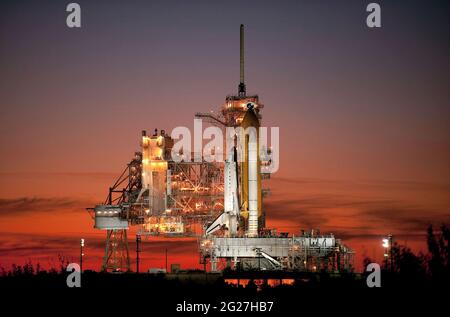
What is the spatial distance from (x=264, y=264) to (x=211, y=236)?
683cm

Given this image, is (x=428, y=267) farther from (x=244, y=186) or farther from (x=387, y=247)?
(x=244, y=186)

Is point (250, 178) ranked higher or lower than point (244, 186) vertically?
higher

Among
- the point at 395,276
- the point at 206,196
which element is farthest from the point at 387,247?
the point at 206,196

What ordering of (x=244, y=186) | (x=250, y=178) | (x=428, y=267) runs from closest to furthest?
1. (x=428, y=267)
2. (x=250, y=178)
3. (x=244, y=186)

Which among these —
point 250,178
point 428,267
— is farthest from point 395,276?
point 250,178

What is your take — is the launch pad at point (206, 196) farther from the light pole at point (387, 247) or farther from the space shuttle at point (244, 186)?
the light pole at point (387, 247)

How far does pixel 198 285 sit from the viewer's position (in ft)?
289

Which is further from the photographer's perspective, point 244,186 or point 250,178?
point 244,186

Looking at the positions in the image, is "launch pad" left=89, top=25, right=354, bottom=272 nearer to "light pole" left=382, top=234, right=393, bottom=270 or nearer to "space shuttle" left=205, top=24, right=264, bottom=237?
"space shuttle" left=205, top=24, right=264, bottom=237

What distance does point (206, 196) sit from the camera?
390ft

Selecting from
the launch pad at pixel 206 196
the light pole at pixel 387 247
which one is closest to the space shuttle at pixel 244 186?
the launch pad at pixel 206 196

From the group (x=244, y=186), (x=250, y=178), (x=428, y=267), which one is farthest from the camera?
(x=244, y=186)
